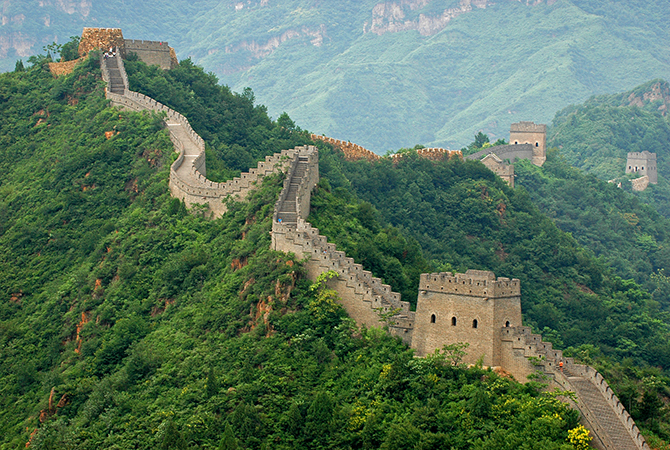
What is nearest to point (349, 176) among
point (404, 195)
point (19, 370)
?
point (404, 195)

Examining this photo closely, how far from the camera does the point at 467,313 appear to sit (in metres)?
53.8

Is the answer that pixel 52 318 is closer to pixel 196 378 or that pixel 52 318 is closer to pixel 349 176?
pixel 196 378

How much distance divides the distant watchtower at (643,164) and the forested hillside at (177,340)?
279ft

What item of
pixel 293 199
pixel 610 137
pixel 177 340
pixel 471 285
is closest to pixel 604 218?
pixel 610 137

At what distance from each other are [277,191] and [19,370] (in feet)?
58.3

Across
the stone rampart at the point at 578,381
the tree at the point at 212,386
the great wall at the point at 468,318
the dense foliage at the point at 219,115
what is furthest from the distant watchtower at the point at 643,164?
the tree at the point at 212,386

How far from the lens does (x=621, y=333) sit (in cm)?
8488

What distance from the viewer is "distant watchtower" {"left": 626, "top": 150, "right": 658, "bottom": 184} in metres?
161

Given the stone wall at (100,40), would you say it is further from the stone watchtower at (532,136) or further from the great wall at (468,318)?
the stone watchtower at (532,136)

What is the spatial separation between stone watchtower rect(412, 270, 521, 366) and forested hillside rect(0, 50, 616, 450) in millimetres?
1023

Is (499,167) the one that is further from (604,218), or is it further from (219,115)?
(219,115)

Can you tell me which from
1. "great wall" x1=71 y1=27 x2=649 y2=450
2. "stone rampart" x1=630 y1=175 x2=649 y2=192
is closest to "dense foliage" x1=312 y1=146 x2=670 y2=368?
"great wall" x1=71 y1=27 x2=649 y2=450

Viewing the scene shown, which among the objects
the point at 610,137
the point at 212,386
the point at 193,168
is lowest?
the point at 212,386

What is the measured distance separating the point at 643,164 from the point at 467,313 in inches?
4500
